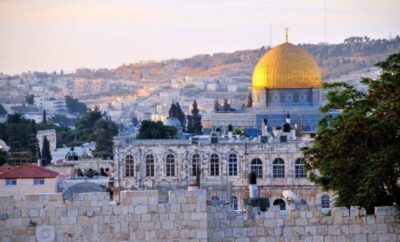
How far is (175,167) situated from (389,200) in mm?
56101

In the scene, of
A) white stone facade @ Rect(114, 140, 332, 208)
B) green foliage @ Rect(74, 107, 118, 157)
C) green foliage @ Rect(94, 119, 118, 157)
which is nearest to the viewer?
white stone facade @ Rect(114, 140, 332, 208)

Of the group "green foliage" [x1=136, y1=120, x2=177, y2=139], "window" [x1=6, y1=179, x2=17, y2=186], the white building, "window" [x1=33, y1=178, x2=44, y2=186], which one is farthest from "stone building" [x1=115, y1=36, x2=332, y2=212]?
the white building

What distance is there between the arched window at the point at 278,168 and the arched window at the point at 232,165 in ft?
6.12

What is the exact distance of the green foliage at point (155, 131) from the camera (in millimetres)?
105875

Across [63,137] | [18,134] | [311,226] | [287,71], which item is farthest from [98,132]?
[311,226]

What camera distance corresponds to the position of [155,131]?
10875 cm

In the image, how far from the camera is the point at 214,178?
264 feet

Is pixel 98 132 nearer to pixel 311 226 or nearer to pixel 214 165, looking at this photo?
pixel 214 165

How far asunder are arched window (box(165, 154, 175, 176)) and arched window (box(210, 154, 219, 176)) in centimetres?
180

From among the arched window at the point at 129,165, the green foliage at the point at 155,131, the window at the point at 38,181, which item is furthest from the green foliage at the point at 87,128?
the window at the point at 38,181

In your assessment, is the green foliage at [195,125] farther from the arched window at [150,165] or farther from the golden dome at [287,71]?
the arched window at [150,165]

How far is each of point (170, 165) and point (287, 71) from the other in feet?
164

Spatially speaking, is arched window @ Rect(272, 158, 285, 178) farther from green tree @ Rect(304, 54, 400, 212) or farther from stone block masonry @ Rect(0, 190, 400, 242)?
stone block masonry @ Rect(0, 190, 400, 242)

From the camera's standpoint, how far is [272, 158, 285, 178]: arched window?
7994 cm
